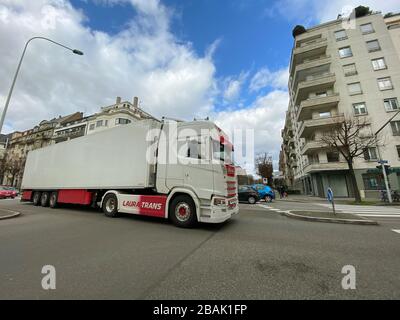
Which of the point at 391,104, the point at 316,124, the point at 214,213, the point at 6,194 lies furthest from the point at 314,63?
the point at 6,194

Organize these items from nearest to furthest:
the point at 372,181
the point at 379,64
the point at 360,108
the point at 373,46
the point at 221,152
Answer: the point at 221,152, the point at 372,181, the point at 360,108, the point at 379,64, the point at 373,46

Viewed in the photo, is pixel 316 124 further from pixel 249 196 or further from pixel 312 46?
pixel 249 196

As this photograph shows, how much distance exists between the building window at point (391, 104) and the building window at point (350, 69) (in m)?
5.56

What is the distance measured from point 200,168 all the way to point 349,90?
98.3ft

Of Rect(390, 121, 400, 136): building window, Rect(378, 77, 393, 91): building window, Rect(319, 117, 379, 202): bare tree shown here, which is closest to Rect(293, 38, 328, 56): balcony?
Rect(378, 77, 393, 91): building window

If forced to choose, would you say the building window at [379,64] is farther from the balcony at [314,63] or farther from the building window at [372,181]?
the building window at [372,181]

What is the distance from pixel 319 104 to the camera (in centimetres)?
2572

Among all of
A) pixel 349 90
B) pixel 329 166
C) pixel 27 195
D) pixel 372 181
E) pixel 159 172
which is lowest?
pixel 27 195

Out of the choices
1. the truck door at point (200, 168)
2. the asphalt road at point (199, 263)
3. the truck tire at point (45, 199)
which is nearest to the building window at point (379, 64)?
the asphalt road at point (199, 263)

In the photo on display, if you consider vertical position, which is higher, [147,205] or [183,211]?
[147,205]

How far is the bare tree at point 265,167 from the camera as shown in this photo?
50281mm
